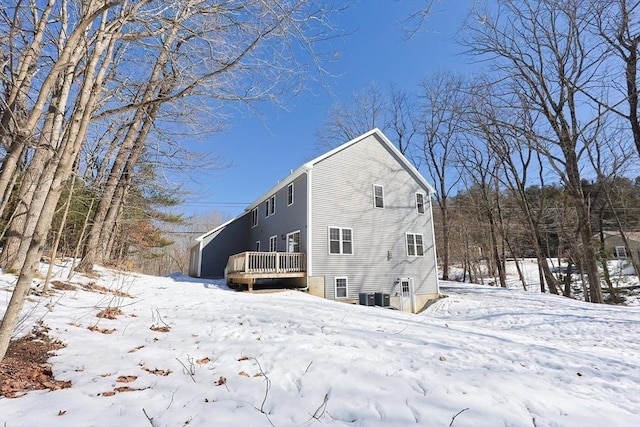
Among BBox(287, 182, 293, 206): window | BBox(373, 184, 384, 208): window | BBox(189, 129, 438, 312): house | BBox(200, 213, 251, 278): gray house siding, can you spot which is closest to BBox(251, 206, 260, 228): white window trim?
BBox(200, 213, 251, 278): gray house siding

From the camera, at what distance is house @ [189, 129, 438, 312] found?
1269cm

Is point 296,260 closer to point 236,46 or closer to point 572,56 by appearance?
point 236,46

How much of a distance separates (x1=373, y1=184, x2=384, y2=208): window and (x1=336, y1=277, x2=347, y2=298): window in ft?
13.0

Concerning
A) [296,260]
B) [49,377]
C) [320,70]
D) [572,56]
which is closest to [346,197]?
[296,260]

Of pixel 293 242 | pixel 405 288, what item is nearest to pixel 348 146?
pixel 293 242

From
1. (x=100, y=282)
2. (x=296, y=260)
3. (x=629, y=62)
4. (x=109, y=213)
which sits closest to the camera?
(x=100, y=282)

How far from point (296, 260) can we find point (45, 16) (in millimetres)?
9805

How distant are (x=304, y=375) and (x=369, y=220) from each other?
37.9ft

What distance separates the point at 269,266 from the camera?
40.3 feet

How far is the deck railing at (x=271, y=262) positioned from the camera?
12.0m

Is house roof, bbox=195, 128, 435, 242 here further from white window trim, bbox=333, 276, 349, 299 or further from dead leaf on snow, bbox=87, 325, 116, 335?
dead leaf on snow, bbox=87, 325, 116, 335

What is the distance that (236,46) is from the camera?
14.6 ft

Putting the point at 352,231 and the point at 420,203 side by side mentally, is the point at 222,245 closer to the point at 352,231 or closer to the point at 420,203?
the point at 352,231

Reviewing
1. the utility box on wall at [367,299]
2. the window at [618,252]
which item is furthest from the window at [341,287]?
the window at [618,252]
